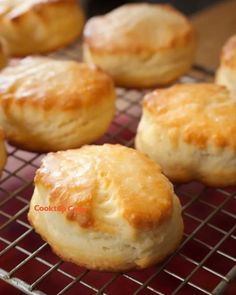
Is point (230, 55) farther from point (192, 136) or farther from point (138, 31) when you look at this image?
point (192, 136)

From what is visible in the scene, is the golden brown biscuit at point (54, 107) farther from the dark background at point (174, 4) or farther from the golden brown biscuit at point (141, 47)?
the dark background at point (174, 4)

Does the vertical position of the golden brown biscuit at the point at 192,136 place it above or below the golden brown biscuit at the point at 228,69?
above

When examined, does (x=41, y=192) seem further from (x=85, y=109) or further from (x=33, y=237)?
(x=85, y=109)

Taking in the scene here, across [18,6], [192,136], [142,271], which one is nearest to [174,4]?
[18,6]

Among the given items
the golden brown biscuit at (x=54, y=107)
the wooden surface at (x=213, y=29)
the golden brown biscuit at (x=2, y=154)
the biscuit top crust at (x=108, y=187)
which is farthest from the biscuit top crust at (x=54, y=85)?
the wooden surface at (x=213, y=29)

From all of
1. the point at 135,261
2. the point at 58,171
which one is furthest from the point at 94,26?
the point at 135,261

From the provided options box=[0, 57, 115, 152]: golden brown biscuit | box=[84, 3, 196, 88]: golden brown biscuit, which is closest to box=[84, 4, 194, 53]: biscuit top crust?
box=[84, 3, 196, 88]: golden brown biscuit
